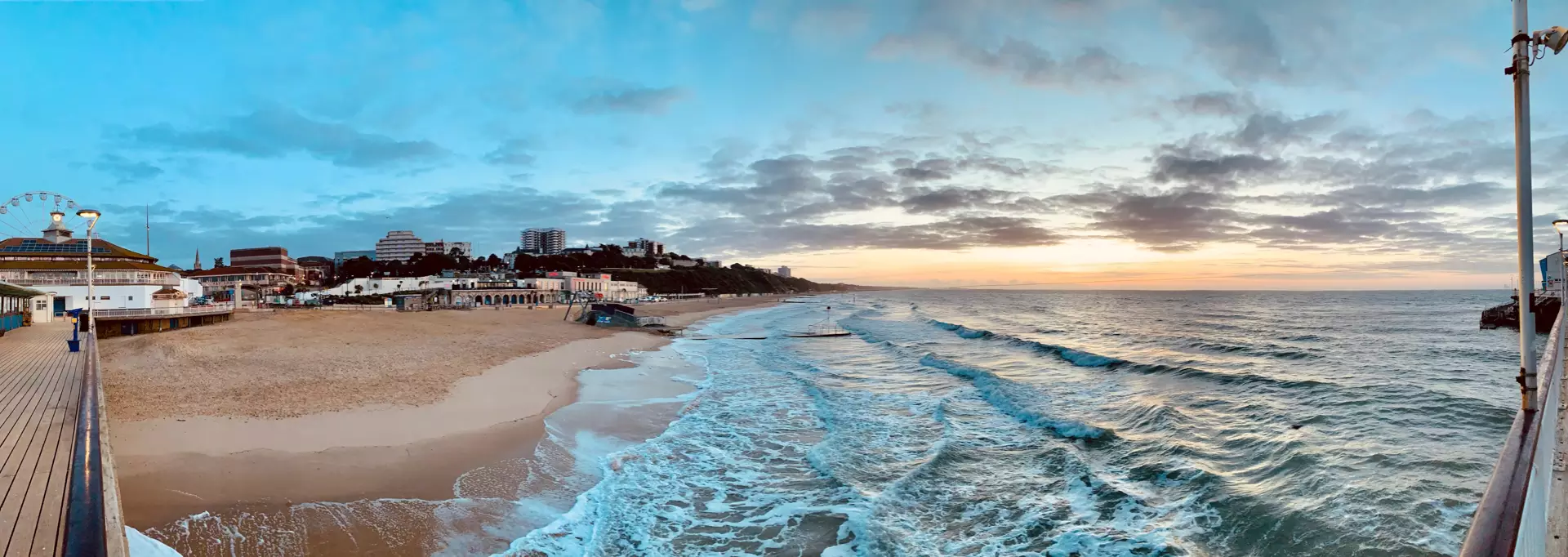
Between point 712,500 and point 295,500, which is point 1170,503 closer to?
point 712,500

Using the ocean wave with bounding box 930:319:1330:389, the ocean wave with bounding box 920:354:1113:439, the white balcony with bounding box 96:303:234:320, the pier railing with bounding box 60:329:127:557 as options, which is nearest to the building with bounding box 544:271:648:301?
the white balcony with bounding box 96:303:234:320

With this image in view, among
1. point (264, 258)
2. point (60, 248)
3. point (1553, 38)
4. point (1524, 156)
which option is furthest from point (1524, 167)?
point (264, 258)

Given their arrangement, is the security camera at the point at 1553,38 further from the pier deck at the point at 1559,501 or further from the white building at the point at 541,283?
the white building at the point at 541,283

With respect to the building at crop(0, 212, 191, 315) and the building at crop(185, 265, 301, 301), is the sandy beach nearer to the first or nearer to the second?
the building at crop(0, 212, 191, 315)

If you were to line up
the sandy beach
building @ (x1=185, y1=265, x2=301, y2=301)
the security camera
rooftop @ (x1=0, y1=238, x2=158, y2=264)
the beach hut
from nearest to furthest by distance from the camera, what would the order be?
the security camera < the sandy beach < the beach hut < rooftop @ (x1=0, y1=238, x2=158, y2=264) < building @ (x1=185, y1=265, x2=301, y2=301)

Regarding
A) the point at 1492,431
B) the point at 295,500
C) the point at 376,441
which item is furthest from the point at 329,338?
the point at 1492,431

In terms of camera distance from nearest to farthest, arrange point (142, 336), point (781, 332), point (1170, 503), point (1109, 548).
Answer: point (1109, 548) < point (1170, 503) < point (142, 336) < point (781, 332)

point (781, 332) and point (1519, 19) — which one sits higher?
point (1519, 19)
